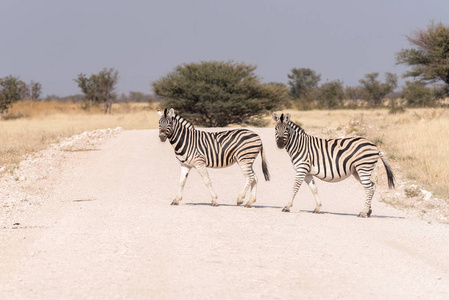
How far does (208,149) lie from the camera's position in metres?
11.4

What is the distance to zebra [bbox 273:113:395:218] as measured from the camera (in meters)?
10.6

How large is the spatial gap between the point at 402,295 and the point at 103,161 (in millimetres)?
13982

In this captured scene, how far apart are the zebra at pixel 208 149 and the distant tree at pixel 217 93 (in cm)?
1976

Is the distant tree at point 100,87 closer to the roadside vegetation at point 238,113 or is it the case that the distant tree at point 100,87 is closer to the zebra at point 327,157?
the roadside vegetation at point 238,113

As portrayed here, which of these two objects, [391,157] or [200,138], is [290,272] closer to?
[200,138]

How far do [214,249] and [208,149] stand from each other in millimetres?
3618

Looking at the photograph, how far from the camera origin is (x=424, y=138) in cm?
1956

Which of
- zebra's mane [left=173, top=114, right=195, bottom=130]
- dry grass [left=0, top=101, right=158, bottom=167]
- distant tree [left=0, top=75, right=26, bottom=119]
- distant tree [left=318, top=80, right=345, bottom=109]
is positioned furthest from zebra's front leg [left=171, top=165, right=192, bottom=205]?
distant tree [left=318, top=80, right=345, bottom=109]

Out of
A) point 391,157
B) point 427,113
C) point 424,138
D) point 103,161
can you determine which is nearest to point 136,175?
point 103,161

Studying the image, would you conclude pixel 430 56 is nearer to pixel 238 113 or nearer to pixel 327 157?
pixel 238 113

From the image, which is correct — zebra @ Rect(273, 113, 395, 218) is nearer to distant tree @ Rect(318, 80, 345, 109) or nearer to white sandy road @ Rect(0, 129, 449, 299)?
white sandy road @ Rect(0, 129, 449, 299)

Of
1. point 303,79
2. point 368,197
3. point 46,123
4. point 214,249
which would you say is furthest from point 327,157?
point 303,79

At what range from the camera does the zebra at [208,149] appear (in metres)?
11.2

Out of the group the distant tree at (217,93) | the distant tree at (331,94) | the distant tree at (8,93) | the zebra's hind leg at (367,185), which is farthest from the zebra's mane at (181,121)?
the distant tree at (331,94)
